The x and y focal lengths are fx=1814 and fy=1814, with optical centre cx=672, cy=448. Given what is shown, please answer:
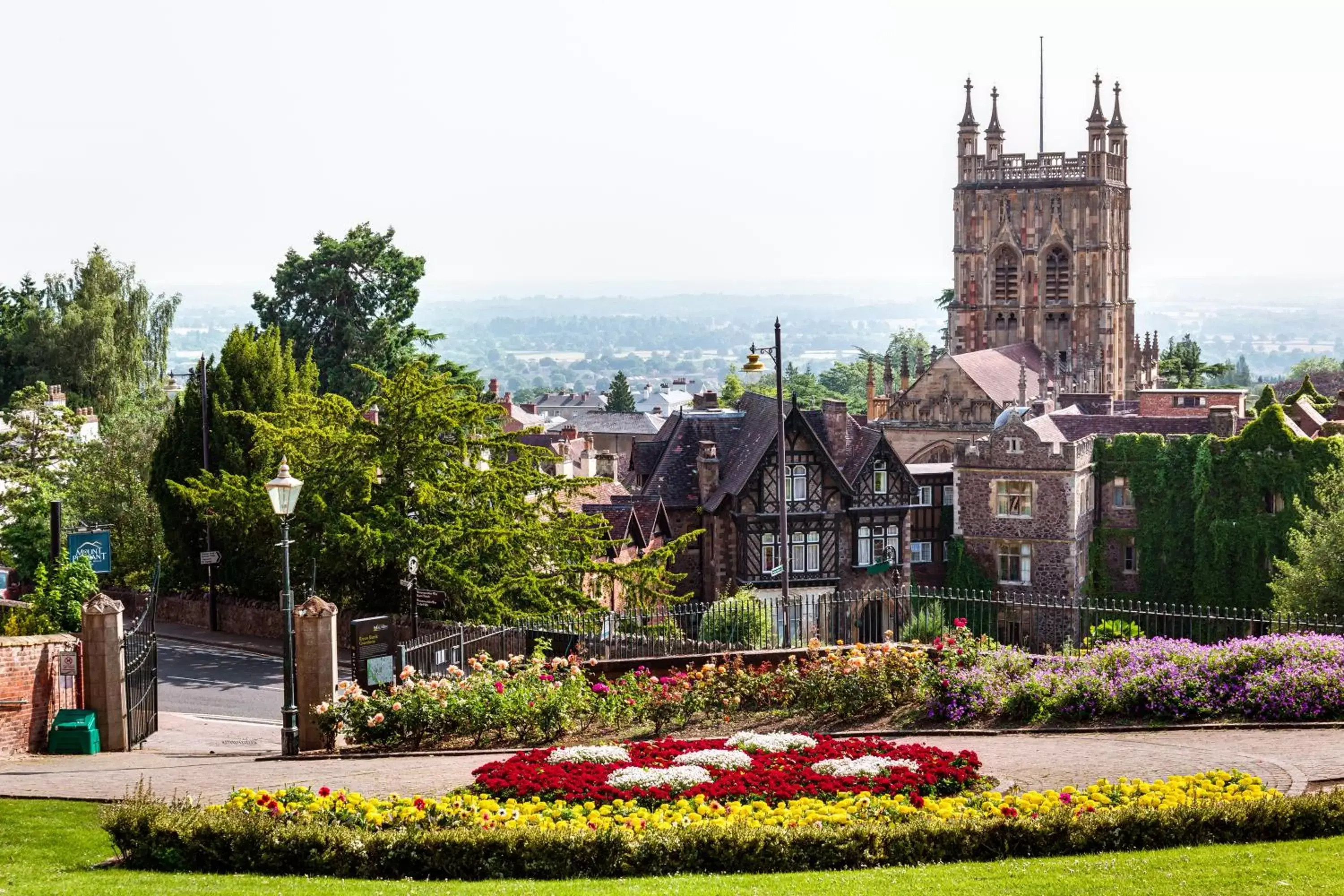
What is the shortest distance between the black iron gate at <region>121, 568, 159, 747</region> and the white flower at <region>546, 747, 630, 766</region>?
9047 mm

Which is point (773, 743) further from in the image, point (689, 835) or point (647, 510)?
point (647, 510)

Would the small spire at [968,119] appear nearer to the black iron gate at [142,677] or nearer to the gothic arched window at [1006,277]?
the gothic arched window at [1006,277]

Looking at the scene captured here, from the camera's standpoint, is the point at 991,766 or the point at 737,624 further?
the point at 737,624

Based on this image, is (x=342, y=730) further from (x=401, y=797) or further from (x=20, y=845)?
(x=20, y=845)

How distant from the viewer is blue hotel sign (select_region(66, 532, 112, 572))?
35062 millimetres

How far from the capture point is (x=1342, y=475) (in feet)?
185

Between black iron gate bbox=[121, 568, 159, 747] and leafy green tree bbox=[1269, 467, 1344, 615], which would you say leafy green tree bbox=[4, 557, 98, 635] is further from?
leafy green tree bbox=[1269, 467, 1344, 615]

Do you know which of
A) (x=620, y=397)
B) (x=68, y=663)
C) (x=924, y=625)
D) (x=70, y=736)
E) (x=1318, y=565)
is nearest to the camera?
(x=70, y=736)

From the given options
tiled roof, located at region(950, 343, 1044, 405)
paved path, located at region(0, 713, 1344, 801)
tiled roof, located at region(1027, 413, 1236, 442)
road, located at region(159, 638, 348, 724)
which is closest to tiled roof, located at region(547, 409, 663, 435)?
tiled roof, located at region(950, 343, 1044, 405)

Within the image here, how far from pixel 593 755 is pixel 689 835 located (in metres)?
5.25

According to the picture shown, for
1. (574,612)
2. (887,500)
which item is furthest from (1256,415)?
(574,612)

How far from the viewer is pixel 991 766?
2197 centimetres

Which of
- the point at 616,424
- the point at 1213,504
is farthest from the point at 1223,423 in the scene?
the point at 616,424

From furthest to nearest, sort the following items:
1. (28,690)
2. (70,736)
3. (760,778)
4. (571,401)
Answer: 1. (571,401)
2. (70,736)
3. (28,690)
4. (760,778)
